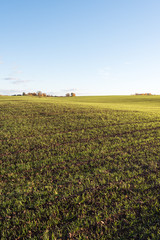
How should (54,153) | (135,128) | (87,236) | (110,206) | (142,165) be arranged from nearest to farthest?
1. (87,236)
2. (110,206)
3. (142,165)
4. (54,153)
5. (135,128)

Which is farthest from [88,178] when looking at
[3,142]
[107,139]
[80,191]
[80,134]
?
[3,142]

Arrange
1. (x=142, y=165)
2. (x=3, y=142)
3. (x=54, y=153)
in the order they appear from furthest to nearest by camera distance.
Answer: (x=3, y=142) → (x=54, y=153) → (x=142, y=165)

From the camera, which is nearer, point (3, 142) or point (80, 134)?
point (3, 142)

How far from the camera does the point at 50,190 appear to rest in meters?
5.96

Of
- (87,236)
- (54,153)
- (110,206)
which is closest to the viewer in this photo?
(87,236)

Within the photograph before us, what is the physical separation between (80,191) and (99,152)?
3.79 meters

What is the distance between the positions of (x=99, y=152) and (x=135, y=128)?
7.02 metres

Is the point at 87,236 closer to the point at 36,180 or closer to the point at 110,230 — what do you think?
the point at 110,230

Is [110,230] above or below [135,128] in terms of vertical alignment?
below

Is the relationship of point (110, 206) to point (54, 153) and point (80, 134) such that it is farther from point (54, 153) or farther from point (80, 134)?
point (80, 134)

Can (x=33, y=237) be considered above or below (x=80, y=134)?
below

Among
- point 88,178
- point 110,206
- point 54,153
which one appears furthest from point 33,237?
point 54,153

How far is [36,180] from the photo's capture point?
6699 millimetres

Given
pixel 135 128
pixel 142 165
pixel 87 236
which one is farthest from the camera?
pixel 135 128
